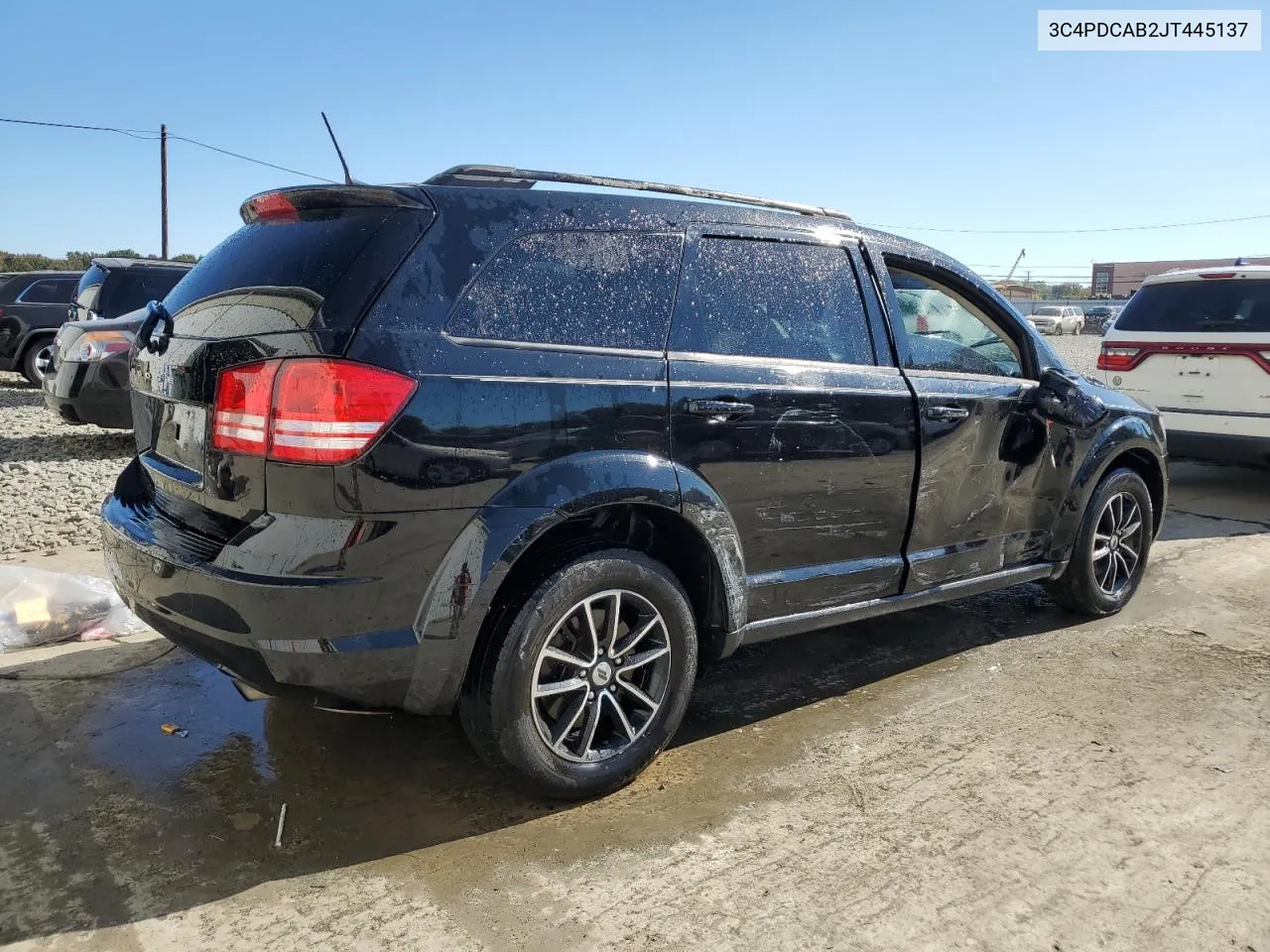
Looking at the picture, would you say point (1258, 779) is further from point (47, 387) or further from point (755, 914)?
point (47, 387)

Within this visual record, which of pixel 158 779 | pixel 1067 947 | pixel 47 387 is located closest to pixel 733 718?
pixel 1067 947

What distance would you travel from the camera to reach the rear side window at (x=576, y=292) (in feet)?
9.18

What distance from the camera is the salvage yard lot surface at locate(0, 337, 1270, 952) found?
2.45 meters

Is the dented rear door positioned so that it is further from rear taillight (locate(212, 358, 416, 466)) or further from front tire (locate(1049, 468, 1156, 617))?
front tire (locate(1049, 468, 1156, 617))

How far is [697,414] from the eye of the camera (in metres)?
3.10

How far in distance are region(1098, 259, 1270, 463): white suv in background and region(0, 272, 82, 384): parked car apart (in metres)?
14.2

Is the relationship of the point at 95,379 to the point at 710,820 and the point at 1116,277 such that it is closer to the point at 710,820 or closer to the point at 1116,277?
the point at 710,820

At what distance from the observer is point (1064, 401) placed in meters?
4.41

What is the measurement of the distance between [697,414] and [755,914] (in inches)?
57.3

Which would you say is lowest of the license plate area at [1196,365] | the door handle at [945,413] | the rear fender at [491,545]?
the rear fender at [491,545]

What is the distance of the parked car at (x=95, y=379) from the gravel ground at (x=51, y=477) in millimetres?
412

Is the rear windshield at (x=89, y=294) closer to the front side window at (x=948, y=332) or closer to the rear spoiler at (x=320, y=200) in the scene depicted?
the rear spoiler at (x=320, y=200)

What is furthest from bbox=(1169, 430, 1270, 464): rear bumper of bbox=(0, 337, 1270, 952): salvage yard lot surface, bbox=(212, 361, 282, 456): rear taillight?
bbox=(212, 361, 282, 456): rear taillight

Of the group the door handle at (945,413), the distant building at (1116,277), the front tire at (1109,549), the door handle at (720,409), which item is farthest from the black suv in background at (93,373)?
the distant building at (1116,277)
